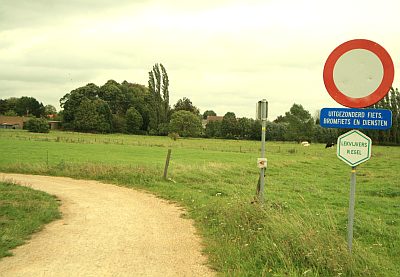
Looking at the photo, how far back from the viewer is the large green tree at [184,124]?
3541 inches

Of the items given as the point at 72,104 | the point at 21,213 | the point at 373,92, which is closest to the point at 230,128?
the point at 72,104

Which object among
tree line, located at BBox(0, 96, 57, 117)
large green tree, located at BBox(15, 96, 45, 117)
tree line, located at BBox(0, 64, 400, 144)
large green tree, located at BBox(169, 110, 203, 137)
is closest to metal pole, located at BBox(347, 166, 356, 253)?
tree line, located at BBox(0, 64, 400, 144)

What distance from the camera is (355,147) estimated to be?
4.92 metres

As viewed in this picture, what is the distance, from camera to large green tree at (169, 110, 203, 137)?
8994 cm

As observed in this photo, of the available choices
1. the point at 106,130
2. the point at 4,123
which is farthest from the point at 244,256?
the point at 4,123

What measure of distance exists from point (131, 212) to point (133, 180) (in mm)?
5863

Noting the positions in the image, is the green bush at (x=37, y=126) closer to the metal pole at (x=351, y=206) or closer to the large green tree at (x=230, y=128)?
the large green tree at (x=230, y=128)

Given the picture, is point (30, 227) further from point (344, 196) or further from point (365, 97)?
point (344, 196)

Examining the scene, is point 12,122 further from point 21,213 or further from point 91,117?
point 21,213

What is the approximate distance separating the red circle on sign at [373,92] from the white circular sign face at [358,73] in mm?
37

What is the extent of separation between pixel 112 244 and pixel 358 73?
5.00 metres

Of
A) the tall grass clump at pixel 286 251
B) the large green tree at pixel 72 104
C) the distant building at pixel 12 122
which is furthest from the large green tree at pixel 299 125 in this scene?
the tall grass clump at pixel 286 251

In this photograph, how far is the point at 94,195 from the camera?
12570mm

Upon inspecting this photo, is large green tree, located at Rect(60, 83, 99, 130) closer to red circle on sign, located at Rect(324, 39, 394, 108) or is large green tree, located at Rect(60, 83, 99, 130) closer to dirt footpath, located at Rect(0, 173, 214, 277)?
dirt footpath, located at Rect(0, 173, 214, 277)
